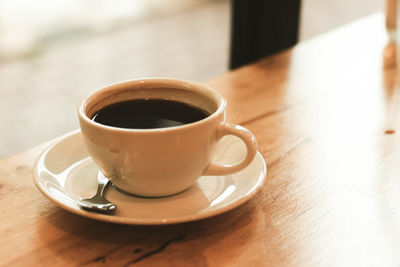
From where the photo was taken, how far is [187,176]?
52 cm

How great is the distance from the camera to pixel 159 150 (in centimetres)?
49

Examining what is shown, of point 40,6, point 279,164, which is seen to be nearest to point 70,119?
point 40,6

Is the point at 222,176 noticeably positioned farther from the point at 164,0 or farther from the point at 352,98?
the point at 164,0

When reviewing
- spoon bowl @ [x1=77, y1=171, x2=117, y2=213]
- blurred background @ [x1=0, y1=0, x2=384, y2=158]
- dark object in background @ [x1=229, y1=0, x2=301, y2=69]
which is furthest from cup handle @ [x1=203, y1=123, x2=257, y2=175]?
blurred background @ [x1=0, y1=0, x2=384, y2=158]

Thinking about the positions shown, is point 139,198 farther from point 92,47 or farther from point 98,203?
point 92,47

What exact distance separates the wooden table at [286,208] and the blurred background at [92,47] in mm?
1354

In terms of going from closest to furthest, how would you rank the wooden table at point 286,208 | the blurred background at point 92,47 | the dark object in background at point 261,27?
1. the wooden table at point 286,208
2. the dark object in background at point 261,27
3. the blurred background at point 92,47

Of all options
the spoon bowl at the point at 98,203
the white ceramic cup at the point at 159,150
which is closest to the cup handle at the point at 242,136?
the white ceramic cup at the point at 159,150

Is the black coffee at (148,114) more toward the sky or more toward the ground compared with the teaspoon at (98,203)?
more toward the sky

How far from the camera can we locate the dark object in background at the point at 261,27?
147cm

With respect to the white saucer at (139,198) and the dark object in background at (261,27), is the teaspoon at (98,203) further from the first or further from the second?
the dark object in background at (261,27)

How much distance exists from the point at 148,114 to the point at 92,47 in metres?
2.34

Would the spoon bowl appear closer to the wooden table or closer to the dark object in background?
the wooden table

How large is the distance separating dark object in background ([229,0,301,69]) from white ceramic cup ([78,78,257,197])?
3.21 feet
